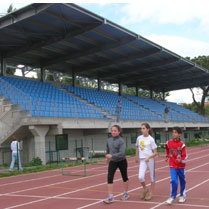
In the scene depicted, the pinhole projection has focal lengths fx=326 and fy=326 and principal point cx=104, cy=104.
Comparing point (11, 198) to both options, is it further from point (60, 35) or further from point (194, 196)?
point (60, 35)

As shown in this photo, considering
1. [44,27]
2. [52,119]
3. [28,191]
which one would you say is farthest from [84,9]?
[28,191]

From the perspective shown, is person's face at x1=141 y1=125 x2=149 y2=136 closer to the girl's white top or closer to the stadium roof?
the girl's white top

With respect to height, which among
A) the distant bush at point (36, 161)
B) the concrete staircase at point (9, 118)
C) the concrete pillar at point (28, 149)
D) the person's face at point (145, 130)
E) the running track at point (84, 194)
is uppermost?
the concrete staircase at point (9, 118)

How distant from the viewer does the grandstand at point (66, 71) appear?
19500 mm

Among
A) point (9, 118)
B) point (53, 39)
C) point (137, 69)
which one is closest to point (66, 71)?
point (137, 69)

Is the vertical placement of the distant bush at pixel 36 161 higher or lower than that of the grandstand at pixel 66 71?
lower

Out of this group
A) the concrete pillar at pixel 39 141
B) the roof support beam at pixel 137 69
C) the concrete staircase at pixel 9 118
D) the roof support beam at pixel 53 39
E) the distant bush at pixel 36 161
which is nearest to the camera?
the distant bush at pixel 36 161

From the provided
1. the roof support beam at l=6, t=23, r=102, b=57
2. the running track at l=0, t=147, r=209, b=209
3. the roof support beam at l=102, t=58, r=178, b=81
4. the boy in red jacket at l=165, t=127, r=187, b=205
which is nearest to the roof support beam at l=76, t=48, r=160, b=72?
the roof support beam at l=102, t=58, r=178, b=81

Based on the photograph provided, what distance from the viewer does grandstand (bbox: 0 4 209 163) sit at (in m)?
19.5

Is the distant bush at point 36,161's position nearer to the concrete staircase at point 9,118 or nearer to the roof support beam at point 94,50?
the concrete staircase at point 9,118

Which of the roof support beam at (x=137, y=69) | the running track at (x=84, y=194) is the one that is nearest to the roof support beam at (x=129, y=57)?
the roof support beam at (x=137, y=69)

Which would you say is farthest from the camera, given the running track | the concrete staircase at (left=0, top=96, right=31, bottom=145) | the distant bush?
the concrete staircase at (left=0, top=96, right=31, bottom=145)

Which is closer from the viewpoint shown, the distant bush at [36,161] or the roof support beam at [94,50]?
the distant bush at [36,161]

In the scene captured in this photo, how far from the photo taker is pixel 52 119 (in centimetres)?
1942
